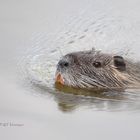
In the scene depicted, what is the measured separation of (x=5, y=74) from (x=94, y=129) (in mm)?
2428

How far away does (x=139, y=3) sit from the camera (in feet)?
40.2

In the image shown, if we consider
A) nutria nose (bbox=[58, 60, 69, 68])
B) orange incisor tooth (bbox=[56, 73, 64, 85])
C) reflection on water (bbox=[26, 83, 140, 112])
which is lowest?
reflection on water (bbox=[26, 83, 140, 112])

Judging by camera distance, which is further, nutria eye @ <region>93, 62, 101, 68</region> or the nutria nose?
nutria eye @ <region>93, 62, 101, 68</region>

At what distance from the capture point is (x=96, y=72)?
8.90 m

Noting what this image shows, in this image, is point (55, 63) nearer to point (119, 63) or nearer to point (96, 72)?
point (96, 72)

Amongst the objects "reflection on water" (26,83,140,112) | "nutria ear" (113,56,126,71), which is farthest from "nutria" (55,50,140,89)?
"reflection on water" (26,83,140,112)

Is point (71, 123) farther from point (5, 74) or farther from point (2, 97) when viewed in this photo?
point (5, 74)

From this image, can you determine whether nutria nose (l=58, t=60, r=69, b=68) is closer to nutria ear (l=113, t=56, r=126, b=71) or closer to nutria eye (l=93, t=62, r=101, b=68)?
nutria eye (l=93, t=62, r=101, b=68)

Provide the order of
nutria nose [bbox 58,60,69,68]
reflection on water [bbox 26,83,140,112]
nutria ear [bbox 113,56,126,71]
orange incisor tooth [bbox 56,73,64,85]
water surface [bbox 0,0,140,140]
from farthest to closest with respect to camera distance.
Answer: nutria ear [bbox 113,56,126,71] < orange incisor tooth [bbox 56,73,64,85] < nutria nose [bbox 58,60,69,68] < reflection on water [bbox 26,83,140,112] < water surface [bbox 0,0,140,140]

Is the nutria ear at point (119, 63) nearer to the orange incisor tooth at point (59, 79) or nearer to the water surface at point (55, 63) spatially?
the water surface at point (55, 63)

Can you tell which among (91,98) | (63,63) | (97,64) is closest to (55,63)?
(97,64)

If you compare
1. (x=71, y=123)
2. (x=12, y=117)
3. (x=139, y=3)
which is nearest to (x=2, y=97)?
(x=12, y=117)

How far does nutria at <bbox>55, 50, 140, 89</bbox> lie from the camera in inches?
344

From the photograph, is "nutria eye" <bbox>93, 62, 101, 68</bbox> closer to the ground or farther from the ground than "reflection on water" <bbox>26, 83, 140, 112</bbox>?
farther from the ground
